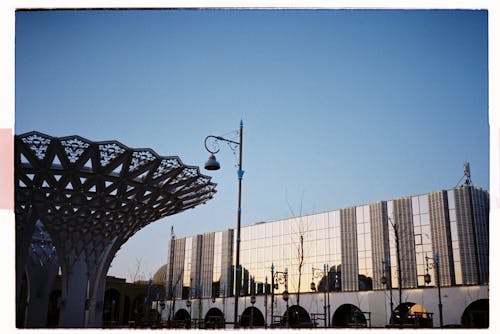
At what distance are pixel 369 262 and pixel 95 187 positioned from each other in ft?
106

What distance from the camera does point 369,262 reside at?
51719mm

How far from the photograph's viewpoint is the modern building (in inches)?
1687

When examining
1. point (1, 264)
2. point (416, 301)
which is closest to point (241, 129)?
point (1, 264)

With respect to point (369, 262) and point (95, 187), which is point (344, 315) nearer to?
point (369, 262)

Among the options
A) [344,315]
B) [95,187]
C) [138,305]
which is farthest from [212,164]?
[138,305]

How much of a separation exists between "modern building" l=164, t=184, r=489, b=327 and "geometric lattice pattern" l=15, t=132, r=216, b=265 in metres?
9.91

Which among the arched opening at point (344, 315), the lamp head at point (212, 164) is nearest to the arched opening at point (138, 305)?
the arched opening at point (344, 315)

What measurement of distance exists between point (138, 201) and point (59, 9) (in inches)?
733

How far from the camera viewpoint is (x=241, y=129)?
16.8 meters

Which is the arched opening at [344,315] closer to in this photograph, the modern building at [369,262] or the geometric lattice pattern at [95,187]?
the modern building at [369,262]

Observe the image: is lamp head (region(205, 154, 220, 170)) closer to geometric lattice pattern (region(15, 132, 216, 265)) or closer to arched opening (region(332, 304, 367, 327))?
geometric lattice pattern (region(15, 132, 216, 265))

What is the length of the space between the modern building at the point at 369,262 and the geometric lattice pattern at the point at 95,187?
991cm

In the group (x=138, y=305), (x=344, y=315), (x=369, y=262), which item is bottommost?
(x=344, y=315)

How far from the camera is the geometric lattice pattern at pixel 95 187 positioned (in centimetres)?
2392
